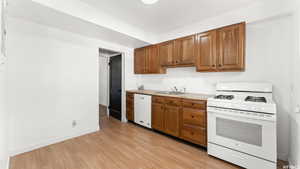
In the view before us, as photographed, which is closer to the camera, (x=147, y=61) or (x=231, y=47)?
(x=231, y=47)

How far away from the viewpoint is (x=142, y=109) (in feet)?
10.6

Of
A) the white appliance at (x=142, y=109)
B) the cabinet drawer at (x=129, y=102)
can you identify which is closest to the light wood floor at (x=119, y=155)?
the white appliance at (x=142, y=109)

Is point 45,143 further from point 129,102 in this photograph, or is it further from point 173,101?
point 173,101

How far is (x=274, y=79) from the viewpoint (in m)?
2.00

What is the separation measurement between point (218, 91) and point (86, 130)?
308 centimetres

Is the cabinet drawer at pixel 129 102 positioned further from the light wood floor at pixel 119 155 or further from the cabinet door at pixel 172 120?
the cabinet door at pixel 172 120

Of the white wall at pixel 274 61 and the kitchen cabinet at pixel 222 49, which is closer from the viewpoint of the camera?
the white wall at pixel 274 61

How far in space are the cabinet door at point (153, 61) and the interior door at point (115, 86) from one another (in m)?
0.96

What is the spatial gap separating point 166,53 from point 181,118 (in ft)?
5.33

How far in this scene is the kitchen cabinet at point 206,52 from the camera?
6.90 feet

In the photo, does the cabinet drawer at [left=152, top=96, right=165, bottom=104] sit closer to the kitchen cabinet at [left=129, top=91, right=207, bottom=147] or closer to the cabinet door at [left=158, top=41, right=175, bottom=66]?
the kitchen cabinet at [left=129, top=91, right=207, bottom=147]

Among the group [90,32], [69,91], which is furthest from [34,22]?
[69,91]

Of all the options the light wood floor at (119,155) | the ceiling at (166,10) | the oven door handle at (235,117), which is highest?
the ceiling at (166,10)

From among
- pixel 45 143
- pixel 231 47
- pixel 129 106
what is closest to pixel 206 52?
pixel 231 47
